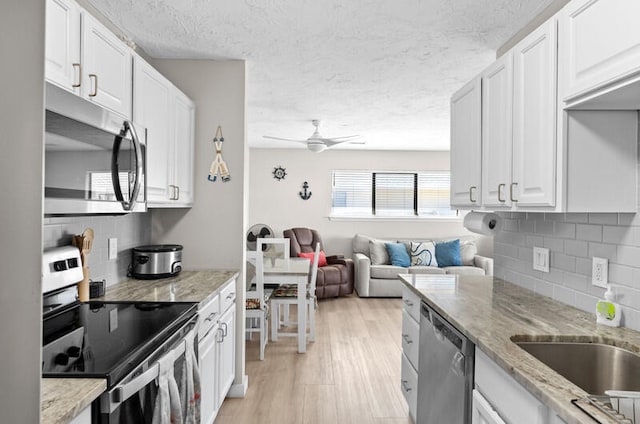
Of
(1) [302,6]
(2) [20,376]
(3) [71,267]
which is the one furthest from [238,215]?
(2) [20,376]

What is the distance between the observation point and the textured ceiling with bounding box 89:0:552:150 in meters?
2.28

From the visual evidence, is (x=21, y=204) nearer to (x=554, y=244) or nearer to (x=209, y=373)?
(x=209, y=373)

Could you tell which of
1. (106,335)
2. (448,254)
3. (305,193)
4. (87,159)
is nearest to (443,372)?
(106,335)

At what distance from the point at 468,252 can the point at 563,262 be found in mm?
5013

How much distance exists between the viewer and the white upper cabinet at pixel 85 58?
1553 millimetres

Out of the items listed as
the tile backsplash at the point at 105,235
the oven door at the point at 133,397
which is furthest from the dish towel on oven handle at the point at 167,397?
the tile backsplash at the point at 105,235

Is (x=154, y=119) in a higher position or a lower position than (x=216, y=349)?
higher

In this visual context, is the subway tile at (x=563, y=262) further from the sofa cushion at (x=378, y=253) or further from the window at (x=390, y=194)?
the window at (x=390, y=194)

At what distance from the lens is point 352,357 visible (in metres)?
3.92

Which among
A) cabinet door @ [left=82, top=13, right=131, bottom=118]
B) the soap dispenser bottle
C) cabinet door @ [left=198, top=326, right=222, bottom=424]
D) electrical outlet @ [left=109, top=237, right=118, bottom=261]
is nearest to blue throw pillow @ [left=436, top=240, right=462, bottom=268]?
cabinet door @ [left=198, top=326, right=222, bottom=424]

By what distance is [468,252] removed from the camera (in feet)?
22.7

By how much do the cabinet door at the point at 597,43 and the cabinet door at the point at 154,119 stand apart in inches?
77.2

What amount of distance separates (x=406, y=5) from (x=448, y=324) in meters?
1.64

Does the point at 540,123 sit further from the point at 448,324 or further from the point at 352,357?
the point at 352,357
